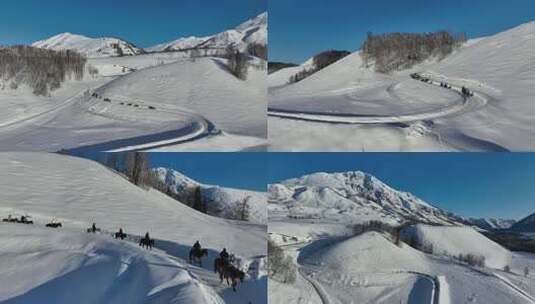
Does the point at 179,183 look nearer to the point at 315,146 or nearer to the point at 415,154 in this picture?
the point at 315,146

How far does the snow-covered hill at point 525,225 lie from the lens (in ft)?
14.1

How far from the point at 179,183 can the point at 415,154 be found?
89.2 inches

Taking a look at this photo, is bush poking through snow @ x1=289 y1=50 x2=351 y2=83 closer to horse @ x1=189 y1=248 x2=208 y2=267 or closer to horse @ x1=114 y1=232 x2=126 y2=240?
horse @ x1=189 y1=248 x2=208 y2=267

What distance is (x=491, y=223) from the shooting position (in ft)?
14.1

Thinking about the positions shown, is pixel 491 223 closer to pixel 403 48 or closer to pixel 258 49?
pixel 403 48

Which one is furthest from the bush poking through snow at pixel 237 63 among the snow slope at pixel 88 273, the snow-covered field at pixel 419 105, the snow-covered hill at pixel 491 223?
the snow-covered hill at pixel 491 223

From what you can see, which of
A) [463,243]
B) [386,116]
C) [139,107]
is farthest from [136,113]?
[463,243]

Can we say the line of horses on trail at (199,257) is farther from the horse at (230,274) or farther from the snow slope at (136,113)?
the snow slope at (136,113)

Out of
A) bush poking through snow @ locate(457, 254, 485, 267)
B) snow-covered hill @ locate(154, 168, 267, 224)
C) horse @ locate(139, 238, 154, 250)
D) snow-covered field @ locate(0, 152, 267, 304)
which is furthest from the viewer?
horse @ locate(139, 238, 154, 250)

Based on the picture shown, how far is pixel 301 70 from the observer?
4.35m

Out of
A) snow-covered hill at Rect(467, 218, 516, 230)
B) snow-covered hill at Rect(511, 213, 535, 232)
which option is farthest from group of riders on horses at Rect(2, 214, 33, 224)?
snow-covered hill at Rect(511, 213, 535, 232)

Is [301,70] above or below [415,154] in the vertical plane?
above

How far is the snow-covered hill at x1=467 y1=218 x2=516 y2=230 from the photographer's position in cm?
430

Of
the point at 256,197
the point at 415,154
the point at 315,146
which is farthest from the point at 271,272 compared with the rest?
the point at 415,154
